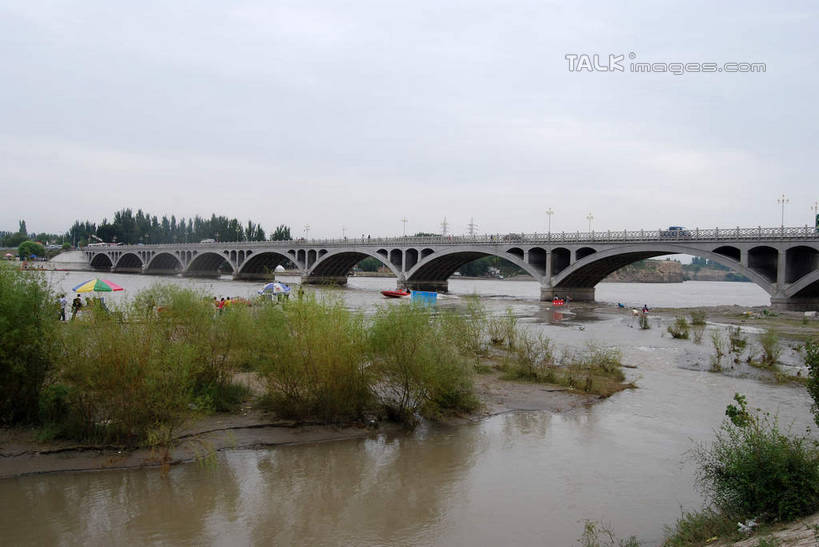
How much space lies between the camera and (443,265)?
288ft

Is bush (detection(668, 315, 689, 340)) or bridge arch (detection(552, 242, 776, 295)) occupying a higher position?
bridge arch (detection(552, 242, 776, 295))

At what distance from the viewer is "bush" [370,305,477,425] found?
15.3m

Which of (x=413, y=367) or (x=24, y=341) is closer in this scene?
(x=24, y=341)

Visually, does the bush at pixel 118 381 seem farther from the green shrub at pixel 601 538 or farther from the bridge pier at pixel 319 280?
the bridge pier at pixel 319 280

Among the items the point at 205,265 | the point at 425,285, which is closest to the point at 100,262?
the point at 205,265

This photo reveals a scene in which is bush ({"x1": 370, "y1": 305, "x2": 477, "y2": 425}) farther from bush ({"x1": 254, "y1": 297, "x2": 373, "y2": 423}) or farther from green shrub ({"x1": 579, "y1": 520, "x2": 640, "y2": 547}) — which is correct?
green shrub ({"x1": 579, "y1": 520, "x2": 640, "y2": 547})

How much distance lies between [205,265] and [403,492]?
5115 inches

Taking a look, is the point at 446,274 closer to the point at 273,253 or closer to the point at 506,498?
the point at 273,253

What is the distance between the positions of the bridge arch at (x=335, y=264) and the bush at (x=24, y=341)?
7773cm

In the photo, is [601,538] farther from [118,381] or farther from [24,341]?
[24,341]

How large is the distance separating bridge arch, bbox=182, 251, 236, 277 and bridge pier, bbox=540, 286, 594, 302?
7803cm

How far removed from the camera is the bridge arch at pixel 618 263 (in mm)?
52419

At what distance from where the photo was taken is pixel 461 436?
1531 centimetres

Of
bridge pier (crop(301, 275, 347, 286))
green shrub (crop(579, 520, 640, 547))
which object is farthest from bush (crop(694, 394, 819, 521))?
bridge pier (crop(301, 275, 347, 286))
